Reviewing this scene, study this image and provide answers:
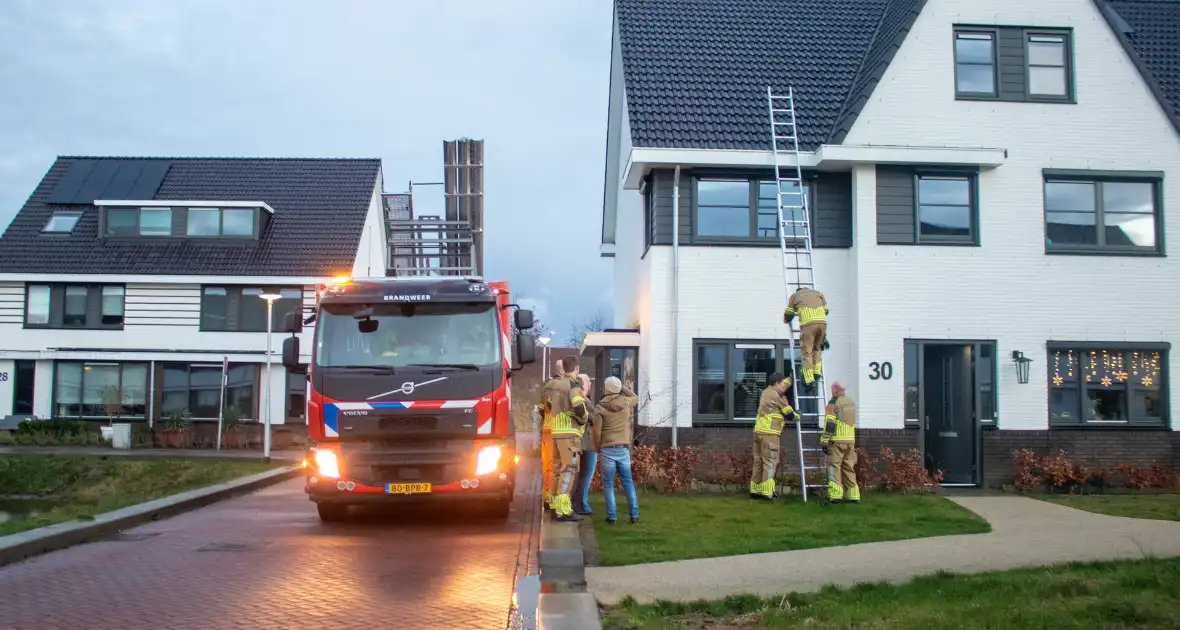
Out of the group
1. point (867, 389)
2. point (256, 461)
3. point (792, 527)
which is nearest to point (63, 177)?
point (256, 461)

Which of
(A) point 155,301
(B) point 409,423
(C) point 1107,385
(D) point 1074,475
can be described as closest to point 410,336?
(B) point 409,423

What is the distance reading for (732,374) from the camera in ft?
59.5

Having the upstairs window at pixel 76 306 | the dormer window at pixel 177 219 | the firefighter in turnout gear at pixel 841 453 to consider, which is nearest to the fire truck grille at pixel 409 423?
the firefighter in turnout gear at pixel 841 453

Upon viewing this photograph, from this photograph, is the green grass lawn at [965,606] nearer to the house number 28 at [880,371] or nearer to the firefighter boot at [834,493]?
the firefighter boot at [834,493]

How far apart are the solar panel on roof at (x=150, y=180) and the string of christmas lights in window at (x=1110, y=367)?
89.9 feet

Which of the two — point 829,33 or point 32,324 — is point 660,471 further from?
point 32,324

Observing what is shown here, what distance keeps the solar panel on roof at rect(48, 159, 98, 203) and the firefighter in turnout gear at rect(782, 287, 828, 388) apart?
91.2 feet

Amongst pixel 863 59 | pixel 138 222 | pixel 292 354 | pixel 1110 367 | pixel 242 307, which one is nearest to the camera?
pixel 292 354

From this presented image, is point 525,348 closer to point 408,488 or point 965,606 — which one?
point 408,488

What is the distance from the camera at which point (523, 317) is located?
1363 centimetres

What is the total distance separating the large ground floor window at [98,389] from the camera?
3195 centimetres

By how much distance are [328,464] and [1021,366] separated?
11550mm

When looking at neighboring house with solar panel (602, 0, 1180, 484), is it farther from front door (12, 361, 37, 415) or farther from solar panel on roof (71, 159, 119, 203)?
solar panel on roof (71, 159, 119, 203)

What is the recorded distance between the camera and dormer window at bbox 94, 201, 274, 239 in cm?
3322
